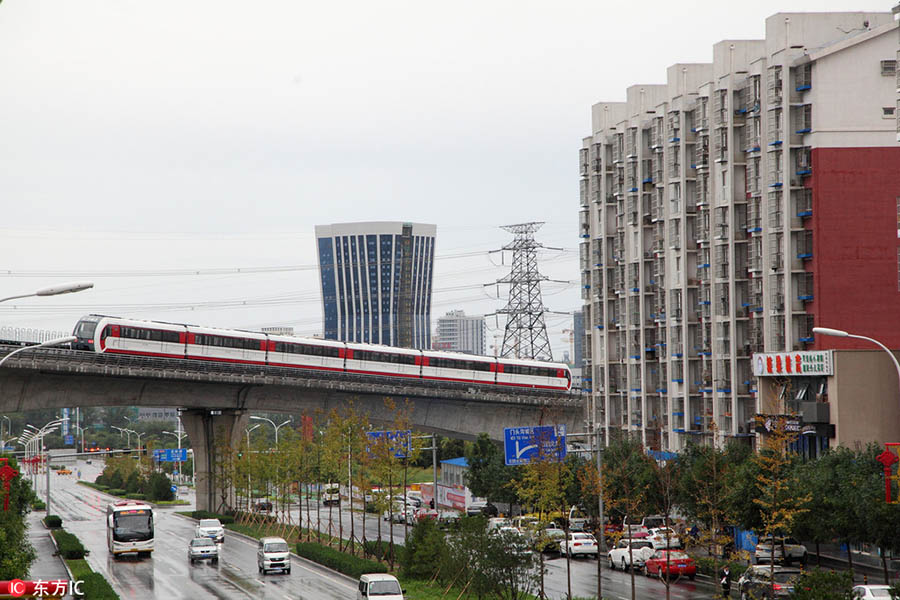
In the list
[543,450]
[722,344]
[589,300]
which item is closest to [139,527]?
[543,450]

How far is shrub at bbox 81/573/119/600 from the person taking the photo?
4134 cm

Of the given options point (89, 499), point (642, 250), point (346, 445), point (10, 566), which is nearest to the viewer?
point (10, 566)

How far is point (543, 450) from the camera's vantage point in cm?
4719

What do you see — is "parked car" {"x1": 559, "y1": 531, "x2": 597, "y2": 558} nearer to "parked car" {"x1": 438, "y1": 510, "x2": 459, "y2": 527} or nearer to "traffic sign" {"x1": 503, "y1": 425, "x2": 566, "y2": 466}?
"parked car" {"x1": 438, "y1": 510, "x2": 459, "y2": 527}

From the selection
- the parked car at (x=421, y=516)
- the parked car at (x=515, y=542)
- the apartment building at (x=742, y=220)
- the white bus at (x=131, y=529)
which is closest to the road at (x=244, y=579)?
the white bus at (x=131, y=529)

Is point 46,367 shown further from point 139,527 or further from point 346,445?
point 346,445

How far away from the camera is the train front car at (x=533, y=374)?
9856 centimetres

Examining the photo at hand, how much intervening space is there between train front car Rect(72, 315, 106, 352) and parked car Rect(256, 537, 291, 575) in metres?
24.8

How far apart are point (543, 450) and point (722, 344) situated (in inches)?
1138

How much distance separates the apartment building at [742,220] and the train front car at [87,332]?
37.1 m

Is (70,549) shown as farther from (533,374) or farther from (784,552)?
(533,374)

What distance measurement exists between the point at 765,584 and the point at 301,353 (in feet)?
173

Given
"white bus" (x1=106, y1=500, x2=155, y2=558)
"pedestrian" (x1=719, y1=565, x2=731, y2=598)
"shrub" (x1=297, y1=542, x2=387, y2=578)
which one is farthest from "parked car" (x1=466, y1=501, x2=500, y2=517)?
"pedestrian" (x1=719, y1=565, x2=731, y2=598)

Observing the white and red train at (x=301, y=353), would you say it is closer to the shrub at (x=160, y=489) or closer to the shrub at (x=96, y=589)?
the shrub at (x=96, y=589)
